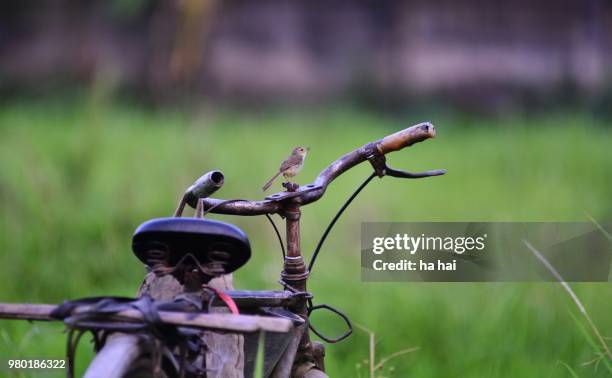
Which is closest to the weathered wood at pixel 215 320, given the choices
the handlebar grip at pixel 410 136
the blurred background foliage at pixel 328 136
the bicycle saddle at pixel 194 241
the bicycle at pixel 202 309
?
the bicycle at pixel 202 309

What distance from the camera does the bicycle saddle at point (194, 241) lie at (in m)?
1.36

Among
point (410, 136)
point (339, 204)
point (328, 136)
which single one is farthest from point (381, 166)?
point (328, 136)

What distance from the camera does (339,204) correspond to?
4.80 meters

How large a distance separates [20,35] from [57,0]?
1.69ft

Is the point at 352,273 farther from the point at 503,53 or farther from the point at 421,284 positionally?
the point at 503,53

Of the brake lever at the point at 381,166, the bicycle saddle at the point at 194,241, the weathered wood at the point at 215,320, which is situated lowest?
the weathered wood at the point at 215,320

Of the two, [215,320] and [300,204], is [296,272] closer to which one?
[300,204]

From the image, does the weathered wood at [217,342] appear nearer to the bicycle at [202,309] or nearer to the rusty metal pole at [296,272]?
the bicycle at [202,309]

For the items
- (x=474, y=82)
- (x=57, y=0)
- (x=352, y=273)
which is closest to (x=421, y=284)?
(x=352, y=273)

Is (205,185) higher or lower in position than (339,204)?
higher

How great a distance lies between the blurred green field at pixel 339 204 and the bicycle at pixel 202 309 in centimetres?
51

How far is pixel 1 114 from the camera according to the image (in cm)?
690

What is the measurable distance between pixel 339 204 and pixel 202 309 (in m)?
3.42

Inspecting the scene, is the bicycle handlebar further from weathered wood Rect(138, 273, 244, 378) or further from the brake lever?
weathered wood Rect(138, 273, 244, 378)
